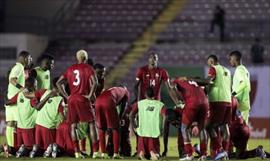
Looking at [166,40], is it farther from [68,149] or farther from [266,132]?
[68,149]

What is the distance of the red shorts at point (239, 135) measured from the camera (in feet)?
61.0


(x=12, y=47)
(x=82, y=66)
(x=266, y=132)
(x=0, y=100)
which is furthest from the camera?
(x=12, y=47)

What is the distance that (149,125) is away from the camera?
1788cm

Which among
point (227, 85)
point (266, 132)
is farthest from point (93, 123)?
point (266, 132)

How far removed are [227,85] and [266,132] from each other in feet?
39.2

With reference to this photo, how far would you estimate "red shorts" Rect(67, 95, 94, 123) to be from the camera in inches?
706

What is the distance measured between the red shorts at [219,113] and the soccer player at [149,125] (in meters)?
0.98

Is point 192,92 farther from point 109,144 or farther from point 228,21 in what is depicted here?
point 228,21

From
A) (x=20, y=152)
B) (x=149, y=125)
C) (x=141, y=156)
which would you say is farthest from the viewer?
(x=20, y=152)

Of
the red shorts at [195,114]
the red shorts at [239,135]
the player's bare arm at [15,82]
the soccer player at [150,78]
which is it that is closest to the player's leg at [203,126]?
the red shorts at [195,114]

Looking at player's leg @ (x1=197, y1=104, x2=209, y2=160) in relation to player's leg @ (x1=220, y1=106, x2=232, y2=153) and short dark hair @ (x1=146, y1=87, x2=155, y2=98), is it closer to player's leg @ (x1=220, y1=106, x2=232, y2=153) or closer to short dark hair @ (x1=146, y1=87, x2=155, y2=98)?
player's leg @ (x1=220, y1=106, x2=232, y2=153)

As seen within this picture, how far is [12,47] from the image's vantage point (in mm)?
36375

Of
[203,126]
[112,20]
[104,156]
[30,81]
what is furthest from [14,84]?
[112,20]

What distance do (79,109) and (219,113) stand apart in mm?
2833
